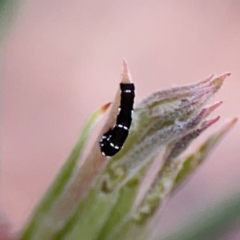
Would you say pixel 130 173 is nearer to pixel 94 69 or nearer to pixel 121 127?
pixel 121 127

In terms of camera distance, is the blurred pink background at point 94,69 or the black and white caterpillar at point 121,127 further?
the blurred pink background at point 94,69

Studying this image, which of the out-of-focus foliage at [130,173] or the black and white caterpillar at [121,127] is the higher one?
the black and white caterpillar at [121,127]

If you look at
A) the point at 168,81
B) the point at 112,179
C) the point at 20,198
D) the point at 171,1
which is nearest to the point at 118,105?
the point at 112,179

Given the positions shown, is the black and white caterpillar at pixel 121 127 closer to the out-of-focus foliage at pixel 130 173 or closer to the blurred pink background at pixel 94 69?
the out-of-focus foliage at pixel 130 173

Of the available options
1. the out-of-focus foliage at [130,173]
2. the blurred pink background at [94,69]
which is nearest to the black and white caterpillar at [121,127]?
the out-of-focus foliage at [130,173]

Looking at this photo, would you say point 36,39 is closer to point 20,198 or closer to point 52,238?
point 20,198

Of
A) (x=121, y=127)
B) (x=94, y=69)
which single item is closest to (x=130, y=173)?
(x=121, y=127)
